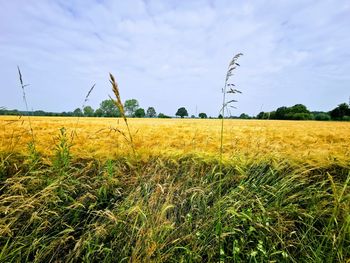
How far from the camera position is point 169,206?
73.9 inches

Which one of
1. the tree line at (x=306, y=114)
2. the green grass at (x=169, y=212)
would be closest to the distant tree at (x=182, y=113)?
the tree line at (x=306, y=114)

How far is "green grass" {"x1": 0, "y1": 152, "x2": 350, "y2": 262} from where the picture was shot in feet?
6.29

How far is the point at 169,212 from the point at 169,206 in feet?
1.60

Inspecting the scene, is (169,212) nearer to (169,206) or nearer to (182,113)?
(169,206)

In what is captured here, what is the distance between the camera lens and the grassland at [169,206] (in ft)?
6.32

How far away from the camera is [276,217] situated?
7.18 feet

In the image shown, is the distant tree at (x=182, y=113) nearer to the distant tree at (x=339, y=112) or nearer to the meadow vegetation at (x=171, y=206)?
the distant tree at (x=339, y=112)

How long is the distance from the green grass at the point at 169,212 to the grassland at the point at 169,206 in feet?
0.04

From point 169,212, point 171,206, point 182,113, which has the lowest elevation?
point 182,113

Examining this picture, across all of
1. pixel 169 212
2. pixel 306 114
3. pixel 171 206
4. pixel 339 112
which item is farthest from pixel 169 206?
pixel 339 112

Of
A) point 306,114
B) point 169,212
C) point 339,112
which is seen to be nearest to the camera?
point 169,212

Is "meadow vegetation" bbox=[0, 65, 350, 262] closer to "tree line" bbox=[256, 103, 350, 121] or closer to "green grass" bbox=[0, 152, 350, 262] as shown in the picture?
"green grass" bbox=[0, 152, 350, 262]

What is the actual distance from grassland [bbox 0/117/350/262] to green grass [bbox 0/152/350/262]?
0.01m

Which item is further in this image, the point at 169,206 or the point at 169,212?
the point at 169,212
